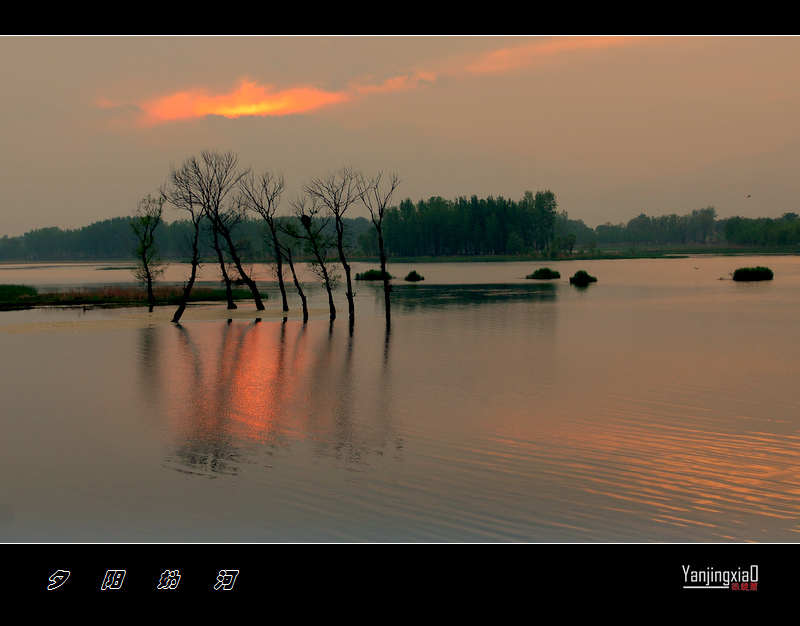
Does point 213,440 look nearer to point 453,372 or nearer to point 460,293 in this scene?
point 453,372

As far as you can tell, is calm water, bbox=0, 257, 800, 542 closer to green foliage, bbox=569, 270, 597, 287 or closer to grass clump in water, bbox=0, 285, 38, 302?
grass clump in water, bbox=0, 285, 38, 302

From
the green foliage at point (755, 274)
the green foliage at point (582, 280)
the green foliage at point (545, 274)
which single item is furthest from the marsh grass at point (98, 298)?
the green foliage at point (755, 274)

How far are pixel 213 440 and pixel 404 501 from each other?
22.3ft

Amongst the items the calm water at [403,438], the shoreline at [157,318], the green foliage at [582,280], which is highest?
the green foliage at [582,280]

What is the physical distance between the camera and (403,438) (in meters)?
17.3

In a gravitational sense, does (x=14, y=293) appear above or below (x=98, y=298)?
above

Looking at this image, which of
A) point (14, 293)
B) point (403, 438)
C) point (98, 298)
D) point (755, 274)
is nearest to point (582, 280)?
point (755, 274)

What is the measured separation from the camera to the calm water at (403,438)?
11586 millimetres

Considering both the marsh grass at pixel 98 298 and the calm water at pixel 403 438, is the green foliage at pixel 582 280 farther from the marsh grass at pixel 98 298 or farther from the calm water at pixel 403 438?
the calm water at pixel 403 438

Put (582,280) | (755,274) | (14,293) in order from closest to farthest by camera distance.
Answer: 1. (14,293)
2. (755,274)
3. (582,280)

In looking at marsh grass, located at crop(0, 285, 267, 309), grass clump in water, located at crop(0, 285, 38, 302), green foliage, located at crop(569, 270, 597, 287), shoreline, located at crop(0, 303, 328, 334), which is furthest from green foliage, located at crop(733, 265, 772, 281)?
grass clump in water, located at crop(0, 285, 38, 302)

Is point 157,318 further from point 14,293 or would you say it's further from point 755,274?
point 755,274

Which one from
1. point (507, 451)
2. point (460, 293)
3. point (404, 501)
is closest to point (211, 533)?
point (404, 501)

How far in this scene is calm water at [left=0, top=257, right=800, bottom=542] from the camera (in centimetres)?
1159
